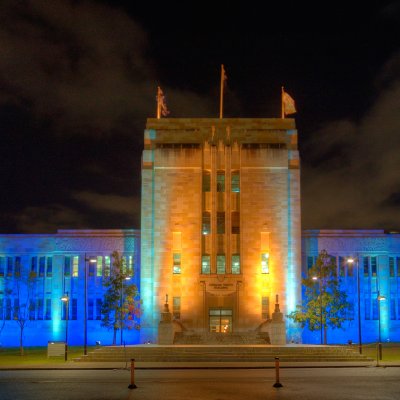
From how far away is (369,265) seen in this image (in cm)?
7488

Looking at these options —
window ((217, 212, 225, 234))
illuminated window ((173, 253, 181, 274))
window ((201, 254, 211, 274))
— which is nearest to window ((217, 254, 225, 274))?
window ((201, 254, 211, 274))

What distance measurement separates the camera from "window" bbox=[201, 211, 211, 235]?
6806 cm

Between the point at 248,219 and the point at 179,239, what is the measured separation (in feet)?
23.2

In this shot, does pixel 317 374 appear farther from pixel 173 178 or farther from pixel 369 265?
pixel 369 265

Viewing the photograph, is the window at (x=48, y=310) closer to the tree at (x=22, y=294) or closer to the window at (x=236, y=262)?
the tree at (x=22, y=294)

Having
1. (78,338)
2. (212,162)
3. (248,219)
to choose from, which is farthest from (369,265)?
(78,338)

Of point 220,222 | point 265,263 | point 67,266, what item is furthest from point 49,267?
point 265,263

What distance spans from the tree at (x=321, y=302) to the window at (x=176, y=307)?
417 inches

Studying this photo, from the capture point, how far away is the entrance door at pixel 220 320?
217 feet

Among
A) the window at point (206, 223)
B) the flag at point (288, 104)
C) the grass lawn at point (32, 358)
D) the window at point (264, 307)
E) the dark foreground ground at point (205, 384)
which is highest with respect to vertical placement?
the flag at point (288, 104)

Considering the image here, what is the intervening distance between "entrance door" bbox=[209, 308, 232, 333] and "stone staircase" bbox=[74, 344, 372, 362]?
15701 millimetres

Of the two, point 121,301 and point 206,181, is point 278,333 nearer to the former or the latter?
Answer: point 121,301

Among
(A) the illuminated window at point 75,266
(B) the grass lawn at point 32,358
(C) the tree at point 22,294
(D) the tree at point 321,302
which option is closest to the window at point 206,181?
(D) the tree at point 321,302

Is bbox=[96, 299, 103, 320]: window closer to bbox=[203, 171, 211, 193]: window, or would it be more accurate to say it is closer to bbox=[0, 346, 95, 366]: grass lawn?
bbox=[0, 346, 95, 366]: grass lawn
